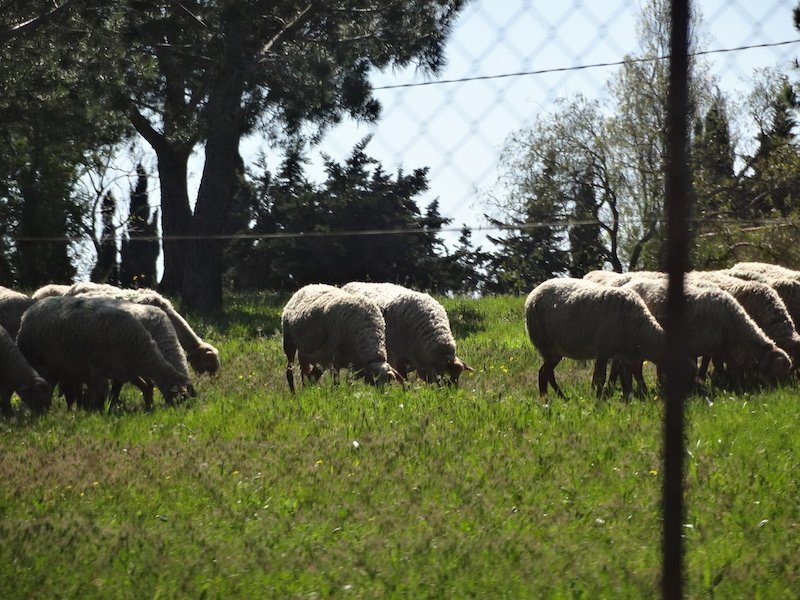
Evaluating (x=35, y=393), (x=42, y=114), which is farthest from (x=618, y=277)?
(x=42, y=114)

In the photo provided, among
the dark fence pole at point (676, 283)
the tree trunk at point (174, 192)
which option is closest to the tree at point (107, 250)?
the tree trunk at point (174, 192)

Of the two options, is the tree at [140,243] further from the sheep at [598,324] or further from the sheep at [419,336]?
the sheep at [598,324]

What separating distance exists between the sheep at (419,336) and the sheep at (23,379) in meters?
3.97

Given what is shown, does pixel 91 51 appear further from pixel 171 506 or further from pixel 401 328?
pixel 171 506

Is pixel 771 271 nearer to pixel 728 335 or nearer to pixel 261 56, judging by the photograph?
pixel 728 335

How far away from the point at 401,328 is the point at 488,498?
6.57 metres

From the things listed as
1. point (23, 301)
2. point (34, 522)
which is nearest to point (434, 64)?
point (23, 301)

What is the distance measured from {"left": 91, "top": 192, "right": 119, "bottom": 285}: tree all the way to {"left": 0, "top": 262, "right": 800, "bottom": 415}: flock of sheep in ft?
61.0

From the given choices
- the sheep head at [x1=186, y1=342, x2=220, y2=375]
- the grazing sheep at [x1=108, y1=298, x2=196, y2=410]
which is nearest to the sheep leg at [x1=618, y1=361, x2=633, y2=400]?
the grazing sheep at [x1=108, y1=298, x2=196, y2=410]

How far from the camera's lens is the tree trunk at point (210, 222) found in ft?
72.8

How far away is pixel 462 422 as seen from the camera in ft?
32.7

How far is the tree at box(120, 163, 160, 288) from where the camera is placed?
3838 centimetres

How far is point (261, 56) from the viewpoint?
64.6ft

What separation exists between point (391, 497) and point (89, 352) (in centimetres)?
596
